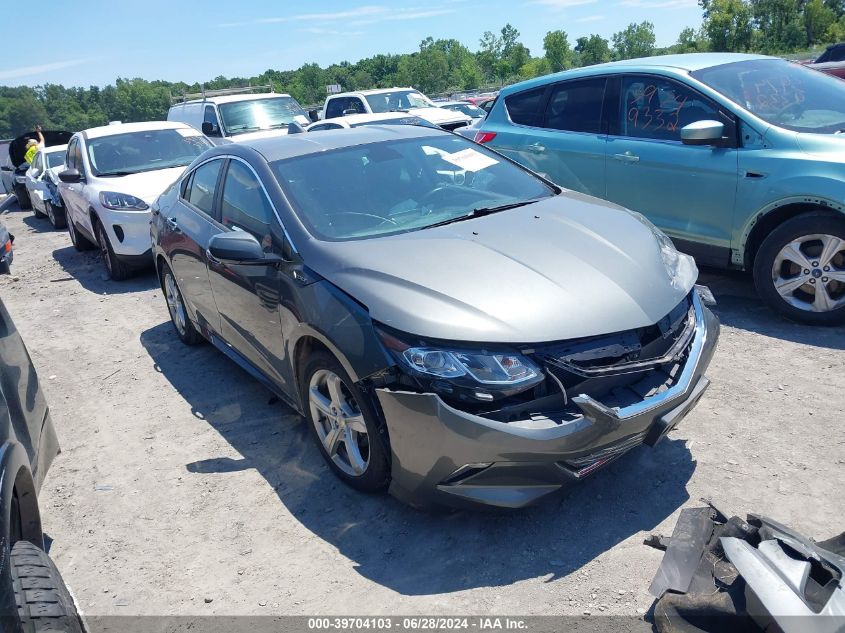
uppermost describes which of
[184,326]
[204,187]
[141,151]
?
[141,151]

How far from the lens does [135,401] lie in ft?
17.3

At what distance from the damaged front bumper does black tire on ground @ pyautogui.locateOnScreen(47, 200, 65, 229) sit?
41.5 feet

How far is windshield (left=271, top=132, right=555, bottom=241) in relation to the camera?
3.88 meters

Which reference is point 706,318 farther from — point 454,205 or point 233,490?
point 233,490

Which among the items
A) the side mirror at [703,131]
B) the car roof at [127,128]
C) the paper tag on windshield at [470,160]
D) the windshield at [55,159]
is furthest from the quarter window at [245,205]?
the windshield at [55,159]

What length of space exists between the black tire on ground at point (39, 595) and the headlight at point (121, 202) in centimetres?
659

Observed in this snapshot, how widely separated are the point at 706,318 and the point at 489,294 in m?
1.23

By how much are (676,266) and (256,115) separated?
11.9 meters

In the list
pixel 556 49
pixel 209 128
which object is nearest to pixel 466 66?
pixel 556 49

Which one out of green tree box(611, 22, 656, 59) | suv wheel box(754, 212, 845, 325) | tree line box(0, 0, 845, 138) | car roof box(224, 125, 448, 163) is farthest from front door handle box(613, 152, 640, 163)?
green tree box(611, 22, 656, 59)

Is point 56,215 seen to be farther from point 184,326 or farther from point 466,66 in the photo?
point 466,66

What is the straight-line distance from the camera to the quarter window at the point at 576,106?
6391mm

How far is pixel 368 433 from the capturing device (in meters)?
3.27

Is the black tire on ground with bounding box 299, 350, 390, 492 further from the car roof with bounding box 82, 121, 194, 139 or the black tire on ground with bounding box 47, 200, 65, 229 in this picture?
the black tire on ground with bounding box 47, 200, 65, 229
